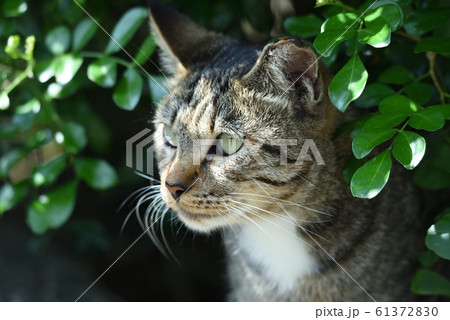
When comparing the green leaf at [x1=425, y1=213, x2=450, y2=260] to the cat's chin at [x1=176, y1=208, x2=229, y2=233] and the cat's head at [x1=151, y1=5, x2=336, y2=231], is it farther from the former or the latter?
the cat's chin at [x1=176, y1=208, x2=229, y2=233]

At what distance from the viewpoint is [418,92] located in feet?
5.07

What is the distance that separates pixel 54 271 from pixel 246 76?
5.33ft

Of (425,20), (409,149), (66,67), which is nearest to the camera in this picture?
(409,149)

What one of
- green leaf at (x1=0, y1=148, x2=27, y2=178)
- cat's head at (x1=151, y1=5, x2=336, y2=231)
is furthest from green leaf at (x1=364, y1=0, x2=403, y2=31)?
green leaf at (x1=0, y1=148, x2=27, y2=178)

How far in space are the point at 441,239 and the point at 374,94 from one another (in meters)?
0.48

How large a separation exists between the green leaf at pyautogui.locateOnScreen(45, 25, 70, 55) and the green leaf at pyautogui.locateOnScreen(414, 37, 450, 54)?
1.27 m

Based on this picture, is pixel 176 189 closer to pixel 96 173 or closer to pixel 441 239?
pixel 96 173

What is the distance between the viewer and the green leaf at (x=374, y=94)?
156cm

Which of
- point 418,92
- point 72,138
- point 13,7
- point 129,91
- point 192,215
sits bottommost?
point 192,215

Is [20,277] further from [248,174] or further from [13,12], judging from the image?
[248,174]

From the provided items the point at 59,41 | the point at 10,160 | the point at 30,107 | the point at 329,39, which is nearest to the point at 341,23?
the point at 329,39

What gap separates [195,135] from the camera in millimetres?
1579

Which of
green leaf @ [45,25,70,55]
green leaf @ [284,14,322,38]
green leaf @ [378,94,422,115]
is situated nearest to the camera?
green leaf @ [378,94,422,115]

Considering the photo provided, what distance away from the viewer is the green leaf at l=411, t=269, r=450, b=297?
1.58 meters
